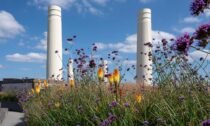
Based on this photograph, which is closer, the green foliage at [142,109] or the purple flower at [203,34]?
the purple flower at [203,34]

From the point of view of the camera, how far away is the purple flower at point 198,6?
232 cm

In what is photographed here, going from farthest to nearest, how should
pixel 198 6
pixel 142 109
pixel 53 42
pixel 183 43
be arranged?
pixel 53 42 < pixel 142 109 < pixel 198 6 < pixel 183 43

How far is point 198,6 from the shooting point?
7.71 ft

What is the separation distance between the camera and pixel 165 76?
16.9 feet

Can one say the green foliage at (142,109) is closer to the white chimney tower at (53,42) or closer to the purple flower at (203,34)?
the purple flower at (203,34)

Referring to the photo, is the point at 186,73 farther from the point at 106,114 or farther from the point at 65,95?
the point at 65,95

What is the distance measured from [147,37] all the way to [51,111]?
40.8 feet

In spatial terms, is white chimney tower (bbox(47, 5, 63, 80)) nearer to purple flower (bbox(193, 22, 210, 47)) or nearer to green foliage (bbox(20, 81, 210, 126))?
green foliage (bbox(20, 81, 210, 126))

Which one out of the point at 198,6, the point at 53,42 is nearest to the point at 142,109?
the point at 198,6

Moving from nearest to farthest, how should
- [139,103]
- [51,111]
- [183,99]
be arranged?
[183,99] → [139,103] → [51,111]

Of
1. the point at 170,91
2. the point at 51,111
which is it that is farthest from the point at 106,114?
the point at 51,111

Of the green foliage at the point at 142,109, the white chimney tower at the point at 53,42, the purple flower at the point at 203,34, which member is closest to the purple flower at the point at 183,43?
the purple flower at the point at 203,34

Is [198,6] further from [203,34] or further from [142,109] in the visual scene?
[142,109]

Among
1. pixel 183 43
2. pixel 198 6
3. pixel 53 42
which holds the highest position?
pixel 53 42
